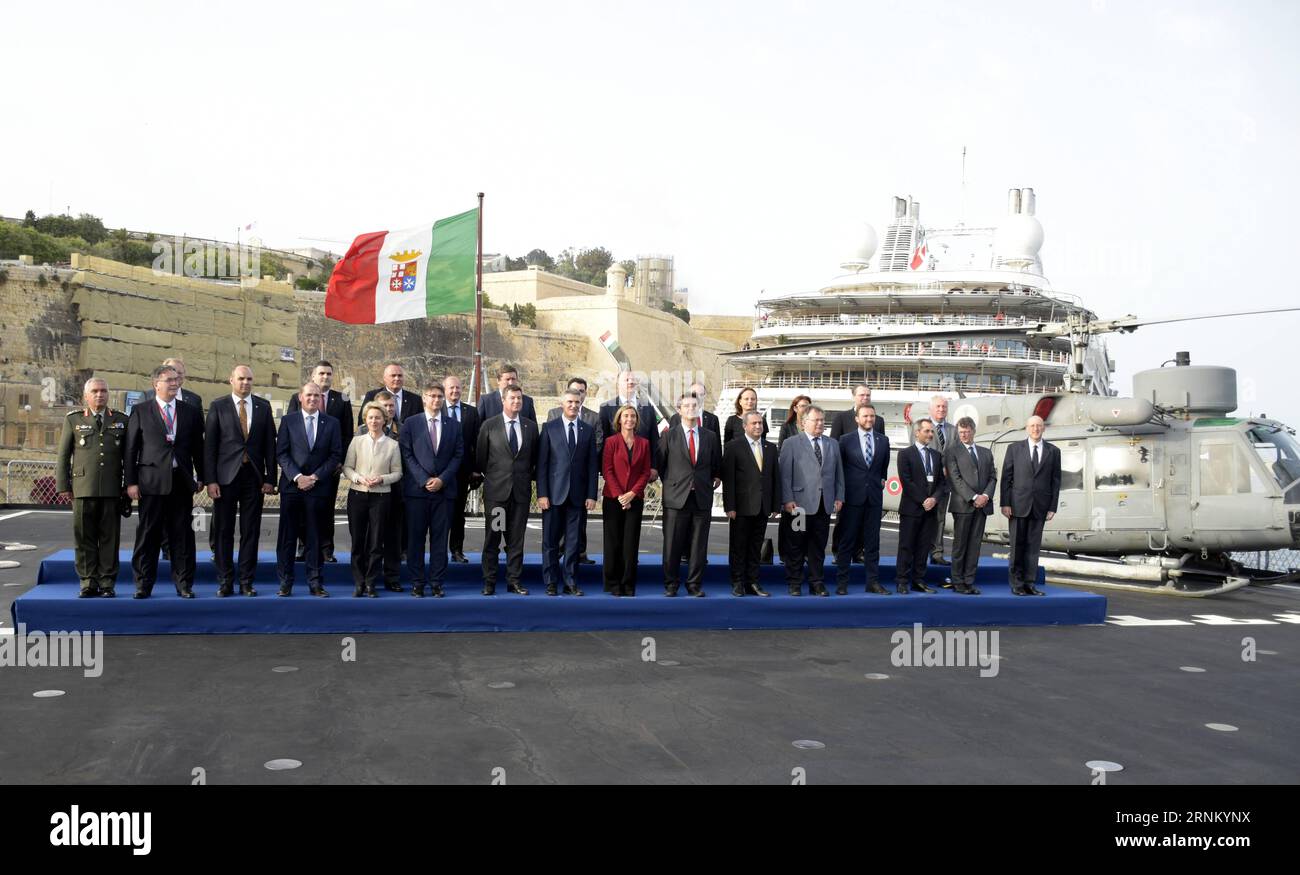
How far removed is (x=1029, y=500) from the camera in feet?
31.1

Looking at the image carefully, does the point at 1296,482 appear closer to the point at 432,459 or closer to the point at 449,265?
the point at 432,459

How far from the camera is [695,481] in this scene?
334 inches

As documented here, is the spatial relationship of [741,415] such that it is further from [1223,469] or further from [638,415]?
[1223,469]

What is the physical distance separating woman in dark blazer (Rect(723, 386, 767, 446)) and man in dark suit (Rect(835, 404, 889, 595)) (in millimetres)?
862

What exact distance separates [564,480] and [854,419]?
3.14 m

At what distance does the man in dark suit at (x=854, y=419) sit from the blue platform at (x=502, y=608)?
1408mm

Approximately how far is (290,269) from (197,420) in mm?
72091

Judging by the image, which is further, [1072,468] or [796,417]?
[1072,468]

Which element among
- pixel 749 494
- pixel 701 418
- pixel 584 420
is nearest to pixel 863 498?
pixel 749 494

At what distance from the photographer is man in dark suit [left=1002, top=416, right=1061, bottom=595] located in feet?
31.1

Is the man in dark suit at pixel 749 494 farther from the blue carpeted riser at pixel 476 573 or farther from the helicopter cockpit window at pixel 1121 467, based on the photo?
the helicopter cockpit window at pixel 1121 467

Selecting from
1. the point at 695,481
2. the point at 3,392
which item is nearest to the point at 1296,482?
the point at 695,481

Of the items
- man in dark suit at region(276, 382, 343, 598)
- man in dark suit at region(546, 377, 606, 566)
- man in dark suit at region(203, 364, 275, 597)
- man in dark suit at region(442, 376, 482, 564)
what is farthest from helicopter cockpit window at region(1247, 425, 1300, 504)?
man in dark suit at region(203, 364, 275, 597)
